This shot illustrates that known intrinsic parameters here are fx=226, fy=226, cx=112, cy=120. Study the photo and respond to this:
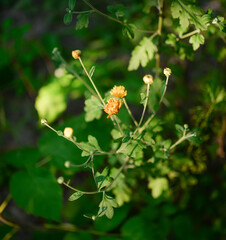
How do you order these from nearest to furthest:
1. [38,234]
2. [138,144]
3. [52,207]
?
[138,144] → [52,207] → [38,234]

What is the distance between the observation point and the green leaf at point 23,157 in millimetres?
1407

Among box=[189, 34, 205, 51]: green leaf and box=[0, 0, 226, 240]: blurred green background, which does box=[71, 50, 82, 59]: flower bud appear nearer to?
box=[0, 0, 226, 240]: blurred green background

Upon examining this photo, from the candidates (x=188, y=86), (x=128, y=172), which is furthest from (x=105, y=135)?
(x=188, y=86)

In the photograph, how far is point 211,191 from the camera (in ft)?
4.98

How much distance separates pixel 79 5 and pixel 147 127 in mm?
2617

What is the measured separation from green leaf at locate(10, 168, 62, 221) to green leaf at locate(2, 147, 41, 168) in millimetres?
89

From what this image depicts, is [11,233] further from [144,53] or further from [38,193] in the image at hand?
[144,53]

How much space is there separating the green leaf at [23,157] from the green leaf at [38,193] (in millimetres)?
89

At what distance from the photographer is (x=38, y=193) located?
125 cm

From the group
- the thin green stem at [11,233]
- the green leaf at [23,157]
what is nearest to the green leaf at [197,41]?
the green leaf at [23,157]

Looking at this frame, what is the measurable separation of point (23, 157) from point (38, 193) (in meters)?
0.31

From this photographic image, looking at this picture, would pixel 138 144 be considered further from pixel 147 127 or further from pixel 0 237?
pixel 0 237

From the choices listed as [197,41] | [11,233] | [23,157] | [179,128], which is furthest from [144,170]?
[11,233]

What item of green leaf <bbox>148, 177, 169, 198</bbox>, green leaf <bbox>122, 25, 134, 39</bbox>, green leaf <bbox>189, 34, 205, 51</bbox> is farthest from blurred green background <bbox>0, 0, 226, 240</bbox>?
green leaf <bbox>122, 25, 134, 39</bbox>
